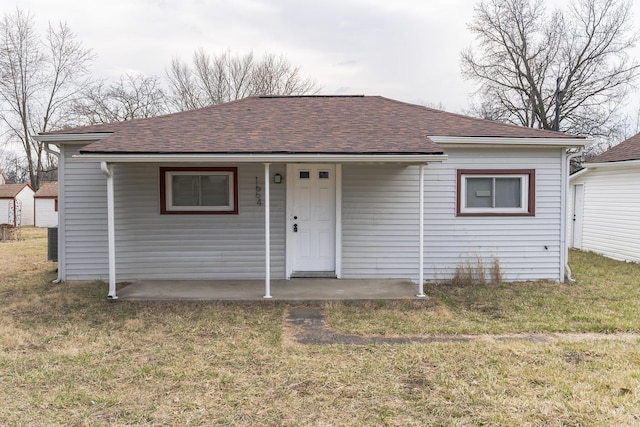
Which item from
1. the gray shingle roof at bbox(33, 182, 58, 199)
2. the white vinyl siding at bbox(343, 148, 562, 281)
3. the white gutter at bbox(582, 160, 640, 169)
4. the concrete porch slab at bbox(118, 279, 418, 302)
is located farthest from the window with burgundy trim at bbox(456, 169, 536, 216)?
the gray shingle roof at bbox(33, 182, 58, 199)

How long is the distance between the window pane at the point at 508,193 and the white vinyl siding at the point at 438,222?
10.8 inches

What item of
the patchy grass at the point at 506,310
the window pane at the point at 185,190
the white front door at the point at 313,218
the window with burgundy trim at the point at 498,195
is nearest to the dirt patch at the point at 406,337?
the patchy grass at the point at 506,310

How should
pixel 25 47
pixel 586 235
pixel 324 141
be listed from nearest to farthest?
pixel 324 141, pixel 586 235, pixel 25 47

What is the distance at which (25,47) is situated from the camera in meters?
25.9

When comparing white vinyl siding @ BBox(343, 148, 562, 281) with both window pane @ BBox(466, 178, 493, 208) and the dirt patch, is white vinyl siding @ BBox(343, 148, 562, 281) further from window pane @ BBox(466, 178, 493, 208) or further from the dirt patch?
the dirt patch

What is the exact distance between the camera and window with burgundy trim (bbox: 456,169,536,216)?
812 cm

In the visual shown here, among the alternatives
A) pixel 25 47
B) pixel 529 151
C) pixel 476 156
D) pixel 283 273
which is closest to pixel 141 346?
pixel 283 273

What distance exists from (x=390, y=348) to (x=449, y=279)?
381 cm

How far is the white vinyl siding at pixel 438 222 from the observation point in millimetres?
8047

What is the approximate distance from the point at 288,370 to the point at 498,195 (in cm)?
579

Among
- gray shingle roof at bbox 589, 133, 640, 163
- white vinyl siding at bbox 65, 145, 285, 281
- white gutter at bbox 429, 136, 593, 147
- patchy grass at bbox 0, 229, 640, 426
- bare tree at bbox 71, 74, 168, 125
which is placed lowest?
patchy grass at bbox 0, 229, 640, 426

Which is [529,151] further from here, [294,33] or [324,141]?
[294,33]

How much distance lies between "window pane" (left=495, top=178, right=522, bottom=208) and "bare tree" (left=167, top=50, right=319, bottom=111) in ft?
67.4

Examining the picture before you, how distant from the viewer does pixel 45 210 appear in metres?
28.0
